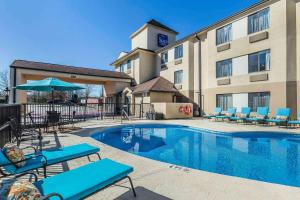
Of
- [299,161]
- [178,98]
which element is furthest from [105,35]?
[299,161]

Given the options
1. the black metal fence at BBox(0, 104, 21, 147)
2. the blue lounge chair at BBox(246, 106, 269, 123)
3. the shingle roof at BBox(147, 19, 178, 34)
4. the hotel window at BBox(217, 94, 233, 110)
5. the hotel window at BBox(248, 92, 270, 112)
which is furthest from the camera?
the shingle roof at BBox(147, 19, 178, 34)

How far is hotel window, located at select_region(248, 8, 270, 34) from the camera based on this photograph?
13.7m

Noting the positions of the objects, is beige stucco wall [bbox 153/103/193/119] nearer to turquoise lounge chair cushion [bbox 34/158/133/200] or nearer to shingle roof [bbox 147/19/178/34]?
turquoise lounge chair cushion [bbox 34/158/133/200]

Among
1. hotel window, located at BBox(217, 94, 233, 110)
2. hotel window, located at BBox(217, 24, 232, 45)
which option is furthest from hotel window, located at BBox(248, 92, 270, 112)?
hotel window, located at BBox(217, 24, 232, 45)

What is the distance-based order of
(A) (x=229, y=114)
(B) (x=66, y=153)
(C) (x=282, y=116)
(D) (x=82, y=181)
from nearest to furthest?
1. (D) (x=82, y=181)
2. (B) (x=66, y=153)
3. (C) (x=282, y=116)
4. (A) (x=229, y=114)

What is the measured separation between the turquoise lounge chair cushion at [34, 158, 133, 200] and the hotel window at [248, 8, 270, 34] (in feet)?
51.7

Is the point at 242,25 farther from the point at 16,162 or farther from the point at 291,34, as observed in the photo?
the point at 16,162

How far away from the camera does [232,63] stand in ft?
52.8

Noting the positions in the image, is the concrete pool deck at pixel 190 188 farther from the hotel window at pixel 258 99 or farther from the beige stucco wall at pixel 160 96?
the beige stucco wall at pixel 160 96

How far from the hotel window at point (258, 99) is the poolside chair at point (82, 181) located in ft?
46.6

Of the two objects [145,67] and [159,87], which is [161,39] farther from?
[159,87]

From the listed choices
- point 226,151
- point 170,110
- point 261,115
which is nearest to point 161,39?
point 170,110

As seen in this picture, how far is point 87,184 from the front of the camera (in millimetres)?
2521

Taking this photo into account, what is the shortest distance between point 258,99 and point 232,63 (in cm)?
393
